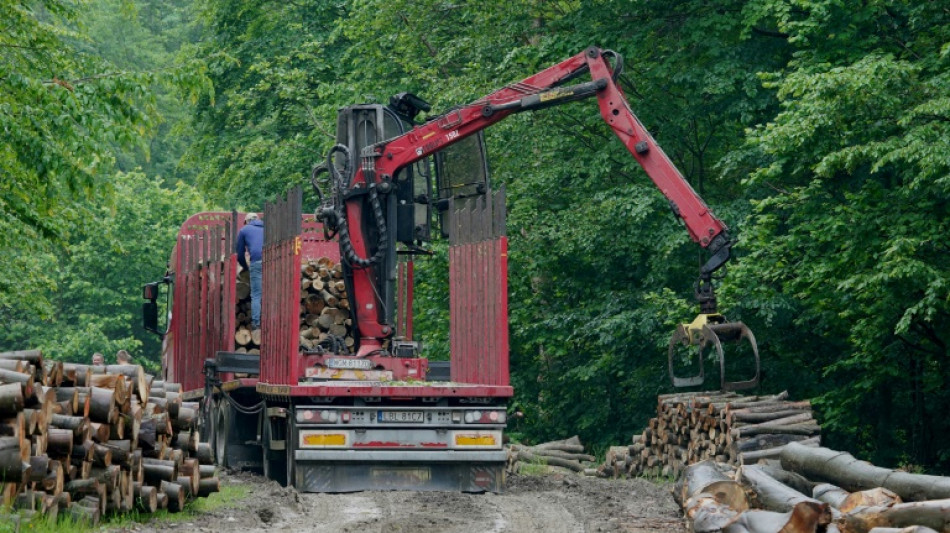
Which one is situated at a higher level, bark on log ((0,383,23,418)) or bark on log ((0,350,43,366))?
bark on log ((0,350,43,366))

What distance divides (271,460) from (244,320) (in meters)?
3.09

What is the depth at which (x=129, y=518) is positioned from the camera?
36.3 feet

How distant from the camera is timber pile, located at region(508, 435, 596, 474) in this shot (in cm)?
2002

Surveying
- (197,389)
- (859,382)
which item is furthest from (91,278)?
(859,382)

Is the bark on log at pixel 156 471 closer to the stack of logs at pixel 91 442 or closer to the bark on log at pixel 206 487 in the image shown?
the stack of logs at pixel 91 442

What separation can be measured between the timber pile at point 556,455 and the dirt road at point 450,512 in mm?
5256

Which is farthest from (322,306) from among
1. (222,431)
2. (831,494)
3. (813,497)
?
(831,494)

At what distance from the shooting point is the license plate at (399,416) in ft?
45.3

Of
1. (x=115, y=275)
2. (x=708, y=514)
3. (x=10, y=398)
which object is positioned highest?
(x=115, y=275)

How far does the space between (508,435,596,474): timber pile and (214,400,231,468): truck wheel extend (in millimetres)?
3785

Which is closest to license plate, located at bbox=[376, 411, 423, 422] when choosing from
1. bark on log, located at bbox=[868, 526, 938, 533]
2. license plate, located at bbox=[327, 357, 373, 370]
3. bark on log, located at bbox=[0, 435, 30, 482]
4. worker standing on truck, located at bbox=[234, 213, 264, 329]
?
license plate, located at bbox=[327, 357, 373, 370]

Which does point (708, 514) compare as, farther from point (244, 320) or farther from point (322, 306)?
point (244, 320)

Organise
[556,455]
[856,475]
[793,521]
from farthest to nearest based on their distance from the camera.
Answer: [556,455] < [856,475] < [793,521]

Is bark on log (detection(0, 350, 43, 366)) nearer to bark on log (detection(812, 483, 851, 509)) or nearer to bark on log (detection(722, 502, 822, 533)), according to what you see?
bark on log (detection(722, 502, 822, 533))
